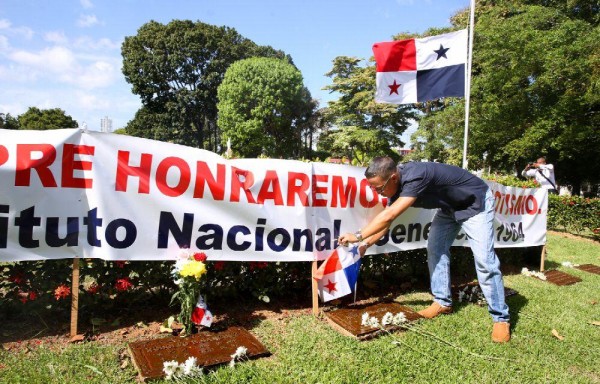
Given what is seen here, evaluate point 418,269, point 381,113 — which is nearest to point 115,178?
point 418,269

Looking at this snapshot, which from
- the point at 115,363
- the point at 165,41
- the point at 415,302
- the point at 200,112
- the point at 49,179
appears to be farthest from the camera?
the point at 200,112

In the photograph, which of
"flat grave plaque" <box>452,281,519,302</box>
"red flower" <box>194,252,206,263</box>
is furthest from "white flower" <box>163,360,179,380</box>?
"flat grave plaque" <box>452,281,519,302</box>

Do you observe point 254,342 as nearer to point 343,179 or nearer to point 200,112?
point 343,179

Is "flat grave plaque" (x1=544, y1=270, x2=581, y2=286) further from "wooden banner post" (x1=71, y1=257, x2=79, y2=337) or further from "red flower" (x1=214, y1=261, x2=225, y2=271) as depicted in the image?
"wooden banner post" (x1=71, y1=257, x2=79, y2=337)

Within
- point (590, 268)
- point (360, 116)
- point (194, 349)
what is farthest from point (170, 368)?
point (360, 116)

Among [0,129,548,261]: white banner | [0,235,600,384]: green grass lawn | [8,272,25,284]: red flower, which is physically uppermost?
[0,129,548,261]: white banner

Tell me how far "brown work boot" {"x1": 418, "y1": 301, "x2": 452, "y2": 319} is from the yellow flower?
232 cm

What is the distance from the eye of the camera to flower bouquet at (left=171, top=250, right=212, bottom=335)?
10.6 ft

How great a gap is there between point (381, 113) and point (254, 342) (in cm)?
3819

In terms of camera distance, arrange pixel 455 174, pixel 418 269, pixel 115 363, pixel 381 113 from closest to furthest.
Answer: pixel 115 363 → pixel 455 174 → pixel 418 269 → pixel 381 113

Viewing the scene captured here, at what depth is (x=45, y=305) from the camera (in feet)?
10.9

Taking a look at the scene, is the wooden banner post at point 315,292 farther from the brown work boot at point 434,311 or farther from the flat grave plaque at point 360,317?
the brown work boot at point 434,311

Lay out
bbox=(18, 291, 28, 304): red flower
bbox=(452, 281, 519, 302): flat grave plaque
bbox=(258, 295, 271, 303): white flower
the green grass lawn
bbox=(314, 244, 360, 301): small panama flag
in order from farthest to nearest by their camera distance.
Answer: bbox=(452, 281, 519, 302): flat grave plaque
bbox=(314, 244, 360, 301): small panama flag
bbox=(258, 295, 271, 303): white flower
bbox=(18, 291, 28, 304): red flower
the green grass lawn

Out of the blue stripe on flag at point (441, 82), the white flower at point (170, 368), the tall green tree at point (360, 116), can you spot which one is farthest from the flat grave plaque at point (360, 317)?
the tall green tree at point (360, 116)
